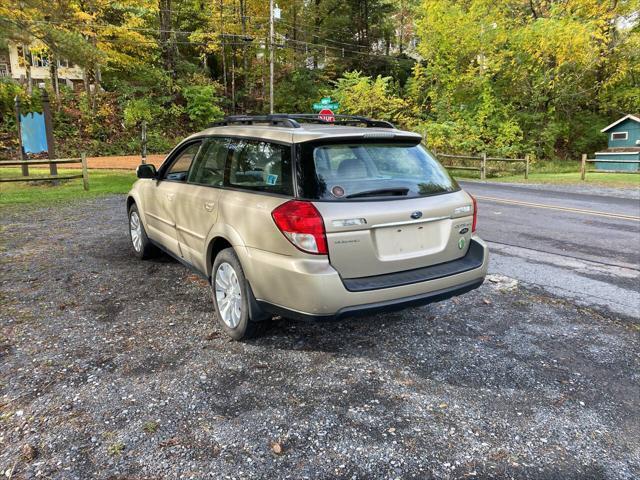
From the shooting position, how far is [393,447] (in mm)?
2451

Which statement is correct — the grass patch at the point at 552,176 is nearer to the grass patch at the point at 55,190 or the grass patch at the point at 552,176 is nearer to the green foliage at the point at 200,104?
the grass patch at the point at 55,190

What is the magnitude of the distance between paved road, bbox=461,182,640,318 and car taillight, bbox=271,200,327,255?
3195 millimetres

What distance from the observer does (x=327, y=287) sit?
3.00 meters

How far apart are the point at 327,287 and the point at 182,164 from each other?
275 cm

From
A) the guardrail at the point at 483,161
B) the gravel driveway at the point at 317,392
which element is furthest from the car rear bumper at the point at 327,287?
the guardrail at the point at 483,161

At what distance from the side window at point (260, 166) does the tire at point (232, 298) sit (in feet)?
1.88

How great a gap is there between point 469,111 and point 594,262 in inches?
1103

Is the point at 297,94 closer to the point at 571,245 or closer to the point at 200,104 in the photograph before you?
the point at 200,104

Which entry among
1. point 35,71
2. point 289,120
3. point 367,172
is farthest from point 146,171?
point 35,71

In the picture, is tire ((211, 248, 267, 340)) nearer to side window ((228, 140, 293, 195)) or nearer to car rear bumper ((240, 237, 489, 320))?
car rear bumper ((240, 237, 489, 320))

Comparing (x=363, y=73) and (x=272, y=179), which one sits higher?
(x=363, y=73)

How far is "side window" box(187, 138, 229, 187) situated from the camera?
13.3 feet

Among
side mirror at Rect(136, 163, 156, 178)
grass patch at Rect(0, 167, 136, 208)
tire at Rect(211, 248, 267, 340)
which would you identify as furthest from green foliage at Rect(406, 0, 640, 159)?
tire at Rect(211, 248, 267, 340)

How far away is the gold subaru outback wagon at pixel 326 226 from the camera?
3.05 meters
